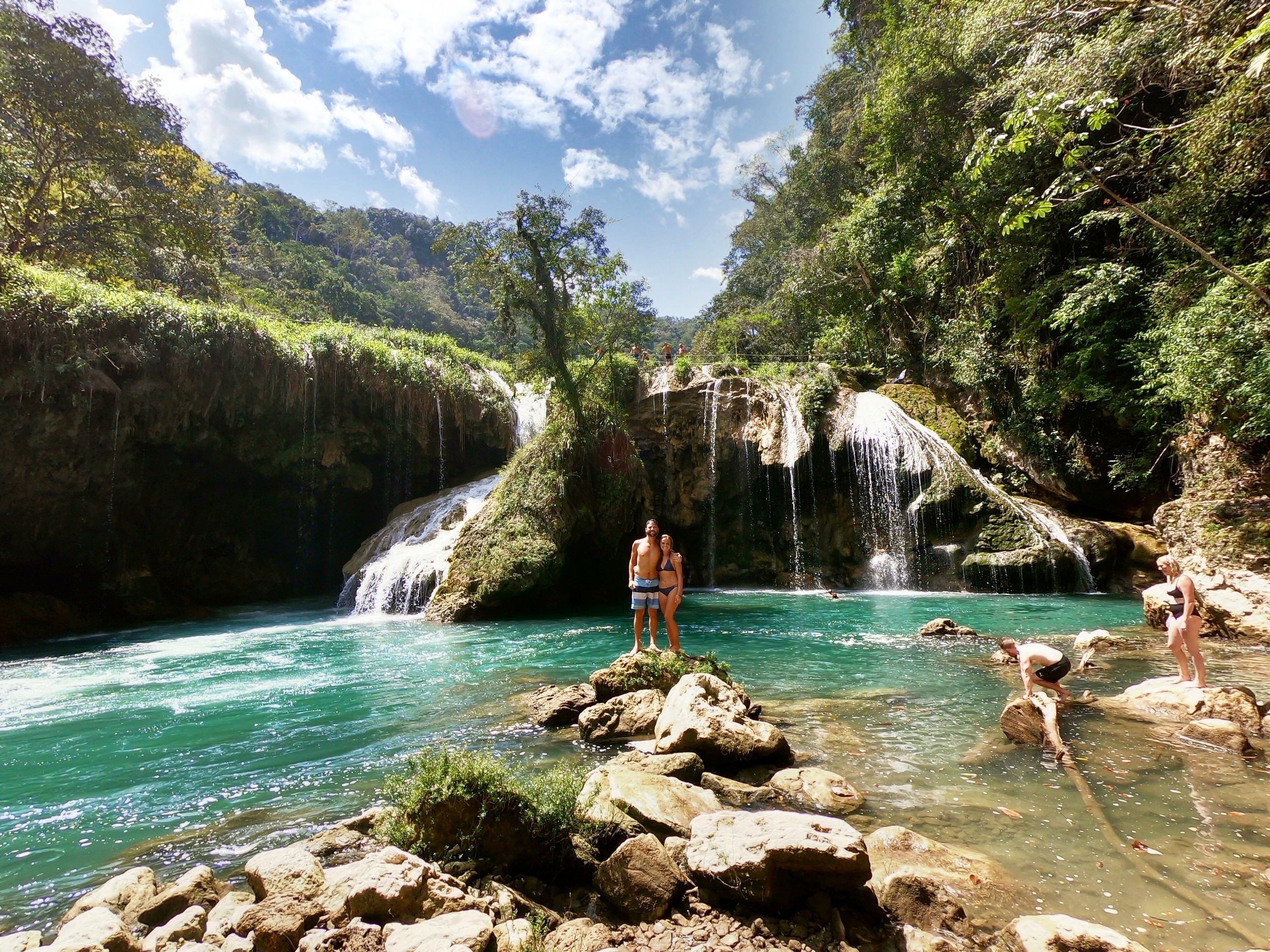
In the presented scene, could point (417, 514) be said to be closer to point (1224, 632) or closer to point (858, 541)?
point (858, 541)

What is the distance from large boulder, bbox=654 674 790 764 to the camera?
15.8 feet

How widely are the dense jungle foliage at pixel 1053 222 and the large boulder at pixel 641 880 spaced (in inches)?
268

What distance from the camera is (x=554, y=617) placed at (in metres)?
13.8

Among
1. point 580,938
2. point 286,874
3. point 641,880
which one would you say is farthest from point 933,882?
point 286,874

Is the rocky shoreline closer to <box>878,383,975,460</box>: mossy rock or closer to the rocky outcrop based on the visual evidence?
the rocky outcrop

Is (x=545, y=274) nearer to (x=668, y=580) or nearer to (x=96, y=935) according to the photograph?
(x=668, y=580)

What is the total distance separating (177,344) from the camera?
14477 mm

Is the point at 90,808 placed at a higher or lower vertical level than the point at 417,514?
lower

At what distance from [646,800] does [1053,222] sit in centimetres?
1714

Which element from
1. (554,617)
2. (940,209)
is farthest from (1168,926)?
(940,209)

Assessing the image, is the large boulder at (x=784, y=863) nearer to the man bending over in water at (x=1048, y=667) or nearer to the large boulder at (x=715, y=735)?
the large boulder at (x=715, y=735)

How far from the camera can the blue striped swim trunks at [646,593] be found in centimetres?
788

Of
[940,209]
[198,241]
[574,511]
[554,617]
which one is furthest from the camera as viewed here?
[940,209]

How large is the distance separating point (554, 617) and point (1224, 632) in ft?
38.5
